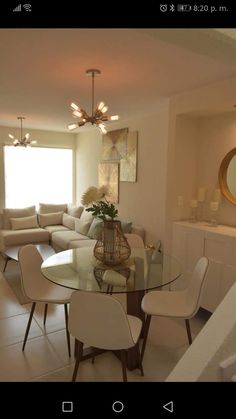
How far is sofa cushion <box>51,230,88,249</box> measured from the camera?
15.3ft

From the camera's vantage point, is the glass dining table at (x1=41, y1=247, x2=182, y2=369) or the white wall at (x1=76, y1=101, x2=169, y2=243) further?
the white wall at (x1=76, y1=101, x2=169, y2=243)

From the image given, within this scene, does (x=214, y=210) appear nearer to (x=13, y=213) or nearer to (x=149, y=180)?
(x=149, y=180)

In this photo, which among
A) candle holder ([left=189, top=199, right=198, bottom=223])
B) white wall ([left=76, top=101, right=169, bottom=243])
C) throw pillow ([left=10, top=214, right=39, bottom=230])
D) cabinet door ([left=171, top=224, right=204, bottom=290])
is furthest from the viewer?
throw pillow ([left=10, top=214, right=39, bottom=230])

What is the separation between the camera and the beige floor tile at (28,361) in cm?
199

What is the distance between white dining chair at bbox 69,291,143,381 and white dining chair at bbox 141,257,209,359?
0.46m

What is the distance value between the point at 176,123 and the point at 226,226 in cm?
132

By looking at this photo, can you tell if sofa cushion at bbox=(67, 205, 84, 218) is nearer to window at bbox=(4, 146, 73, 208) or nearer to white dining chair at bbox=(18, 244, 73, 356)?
window at bbox=(4, 146, 73, 208)

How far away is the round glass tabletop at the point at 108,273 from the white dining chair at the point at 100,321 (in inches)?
11.8

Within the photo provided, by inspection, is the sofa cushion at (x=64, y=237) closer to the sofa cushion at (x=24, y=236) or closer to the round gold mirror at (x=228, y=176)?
the sofa cushion at (x=24, y=236)

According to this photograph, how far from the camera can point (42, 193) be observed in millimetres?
6230

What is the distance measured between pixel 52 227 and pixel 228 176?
379 cm

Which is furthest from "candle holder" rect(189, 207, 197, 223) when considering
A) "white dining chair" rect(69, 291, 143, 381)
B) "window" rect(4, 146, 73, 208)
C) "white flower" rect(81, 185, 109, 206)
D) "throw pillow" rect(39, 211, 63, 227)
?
"window" rect(4, 146, 73, 208)

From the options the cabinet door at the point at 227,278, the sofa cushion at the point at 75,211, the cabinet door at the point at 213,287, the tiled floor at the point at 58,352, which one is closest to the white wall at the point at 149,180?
the sofa cushion at the point at 75,211
